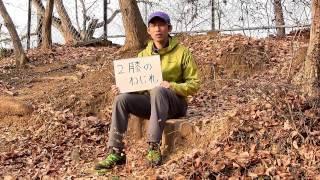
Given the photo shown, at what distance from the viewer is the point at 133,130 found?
21.1 ft

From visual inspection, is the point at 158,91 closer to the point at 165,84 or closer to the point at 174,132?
the point at 165,84

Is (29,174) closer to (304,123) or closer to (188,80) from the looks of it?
(188,80)

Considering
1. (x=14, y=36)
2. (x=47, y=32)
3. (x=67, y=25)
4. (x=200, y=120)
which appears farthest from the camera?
(x=67, y=25)

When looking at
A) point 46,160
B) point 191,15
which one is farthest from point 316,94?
point 191,15

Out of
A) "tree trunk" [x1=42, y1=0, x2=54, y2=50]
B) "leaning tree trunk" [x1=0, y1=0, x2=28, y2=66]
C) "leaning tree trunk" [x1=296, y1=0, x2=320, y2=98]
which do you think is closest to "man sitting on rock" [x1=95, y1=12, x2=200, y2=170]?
"leaning tree trunk" [x1=296, y1=0, x2=320, y2=98]

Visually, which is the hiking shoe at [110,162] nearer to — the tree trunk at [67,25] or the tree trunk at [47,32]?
the tree trunk at [47,32]

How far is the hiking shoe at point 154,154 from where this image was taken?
17.1 feet

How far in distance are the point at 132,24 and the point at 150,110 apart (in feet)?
14.2

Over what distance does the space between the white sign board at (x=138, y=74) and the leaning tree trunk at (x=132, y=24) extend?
4103mm

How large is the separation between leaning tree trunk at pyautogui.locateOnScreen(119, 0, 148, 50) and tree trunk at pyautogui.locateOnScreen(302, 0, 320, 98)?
493 centimetres

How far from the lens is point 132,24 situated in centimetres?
975

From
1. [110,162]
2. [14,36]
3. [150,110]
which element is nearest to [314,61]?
[150,110]

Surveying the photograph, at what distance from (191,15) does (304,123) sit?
698 centimetres

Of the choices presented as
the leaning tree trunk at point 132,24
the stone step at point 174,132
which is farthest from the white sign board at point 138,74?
the leaning tree trunk at point 132,24
